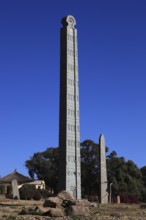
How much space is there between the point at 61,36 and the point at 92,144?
110 feet

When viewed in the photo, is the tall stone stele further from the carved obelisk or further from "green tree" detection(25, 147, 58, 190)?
"green tree" detection(25, 147, 58, 190)

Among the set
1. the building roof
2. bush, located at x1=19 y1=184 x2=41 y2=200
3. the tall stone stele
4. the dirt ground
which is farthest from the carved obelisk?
the building roof

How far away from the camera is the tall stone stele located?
2700cm

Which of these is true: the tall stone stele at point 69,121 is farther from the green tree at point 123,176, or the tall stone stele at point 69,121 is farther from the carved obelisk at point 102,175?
the green tree at point 123,176

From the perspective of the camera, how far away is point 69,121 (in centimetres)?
2736

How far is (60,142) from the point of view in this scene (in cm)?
2733

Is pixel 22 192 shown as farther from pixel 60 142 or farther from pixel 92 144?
pixel 92 144

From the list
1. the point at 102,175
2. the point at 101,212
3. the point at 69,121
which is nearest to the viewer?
the point at 101,212

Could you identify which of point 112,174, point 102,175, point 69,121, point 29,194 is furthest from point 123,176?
point 69,121

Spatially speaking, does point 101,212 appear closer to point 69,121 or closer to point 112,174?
point 69,121

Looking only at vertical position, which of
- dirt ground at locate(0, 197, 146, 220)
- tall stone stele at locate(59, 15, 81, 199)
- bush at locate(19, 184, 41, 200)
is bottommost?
dirt ground at locate(0, 197, 146, 220)

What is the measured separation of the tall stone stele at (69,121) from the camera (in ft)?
88.6

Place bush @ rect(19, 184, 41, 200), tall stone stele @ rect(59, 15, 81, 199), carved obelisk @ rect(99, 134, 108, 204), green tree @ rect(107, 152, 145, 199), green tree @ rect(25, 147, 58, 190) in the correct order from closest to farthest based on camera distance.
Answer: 1. tall stone stele @ rect(59, 15, 81, 199)
2. carved obelisk @ rect(99, 134, 108, 204)
3. bush @ rect(19, 184, 41, 200)
4. green tree @ rect(107, 152, 145, 199)
5. green tree @ rect(25, 147, 58, 190)

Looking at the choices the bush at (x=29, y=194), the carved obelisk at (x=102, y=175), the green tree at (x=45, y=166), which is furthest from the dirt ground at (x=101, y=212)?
the green tree at (x=45, y=166)
